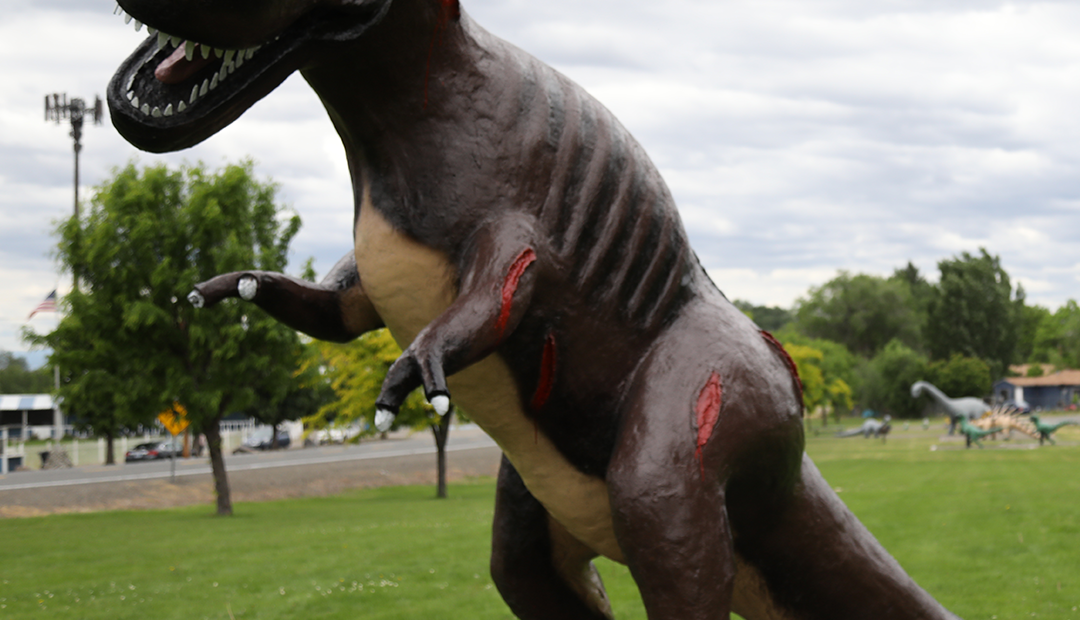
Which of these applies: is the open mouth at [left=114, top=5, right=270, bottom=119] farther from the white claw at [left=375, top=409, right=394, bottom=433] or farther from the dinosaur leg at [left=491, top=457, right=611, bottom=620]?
the dinosaur leg at [left=491, top=457, right=611, bottom=620]

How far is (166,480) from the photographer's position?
74.9 feet

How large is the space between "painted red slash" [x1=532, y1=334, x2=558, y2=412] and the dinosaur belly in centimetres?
5

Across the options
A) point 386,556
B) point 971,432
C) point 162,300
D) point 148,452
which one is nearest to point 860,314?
point 971,432

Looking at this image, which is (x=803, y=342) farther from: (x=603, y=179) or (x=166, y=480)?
(x=603, y=179)

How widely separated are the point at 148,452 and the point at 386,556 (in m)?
29.1

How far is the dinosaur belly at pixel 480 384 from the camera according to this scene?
6.95 ft

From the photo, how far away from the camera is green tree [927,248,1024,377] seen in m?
59.0

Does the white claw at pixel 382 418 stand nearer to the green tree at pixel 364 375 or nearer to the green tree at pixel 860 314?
the green tree at pixel 364 375

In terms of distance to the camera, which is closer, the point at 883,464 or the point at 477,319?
the point at 477,319

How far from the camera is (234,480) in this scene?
75.0ft

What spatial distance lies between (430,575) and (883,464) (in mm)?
16310

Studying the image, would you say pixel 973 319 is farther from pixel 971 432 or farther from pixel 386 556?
pixel 386 556

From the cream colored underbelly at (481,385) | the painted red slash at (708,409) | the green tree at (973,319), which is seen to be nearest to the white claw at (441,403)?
the cream colored underbelly at (481,385)

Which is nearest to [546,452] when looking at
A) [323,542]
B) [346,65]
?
[346,65]
